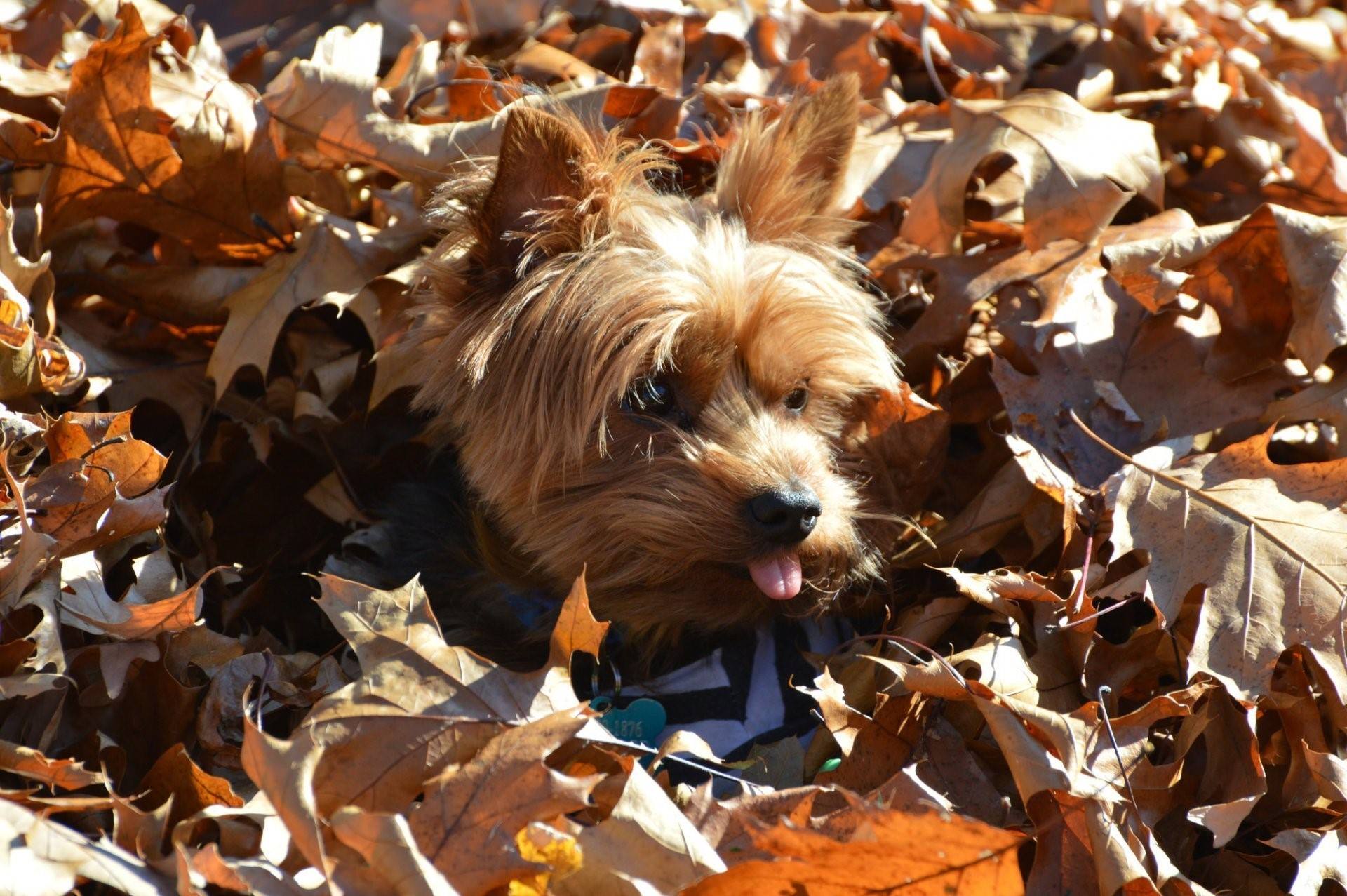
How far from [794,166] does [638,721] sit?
64.8 inches

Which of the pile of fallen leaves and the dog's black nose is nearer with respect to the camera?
the pile of fallen leaves

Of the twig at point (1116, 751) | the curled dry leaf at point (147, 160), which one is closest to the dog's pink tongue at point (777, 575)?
the twig at point (1116, 751)

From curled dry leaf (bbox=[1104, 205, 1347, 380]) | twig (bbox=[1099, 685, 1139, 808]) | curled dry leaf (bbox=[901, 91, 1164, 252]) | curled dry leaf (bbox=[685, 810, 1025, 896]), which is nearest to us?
curled dry leaf (bbox=[685, 810, 1025, 896])

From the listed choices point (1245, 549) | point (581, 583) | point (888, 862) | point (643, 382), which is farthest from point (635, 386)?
point (1245, 549)

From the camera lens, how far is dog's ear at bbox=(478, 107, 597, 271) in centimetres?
288

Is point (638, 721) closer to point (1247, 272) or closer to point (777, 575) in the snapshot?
point (777, 575)

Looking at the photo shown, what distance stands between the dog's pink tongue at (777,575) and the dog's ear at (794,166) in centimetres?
101

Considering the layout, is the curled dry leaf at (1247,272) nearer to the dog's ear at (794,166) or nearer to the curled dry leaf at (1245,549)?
the curled dry leaf at (1245,549)

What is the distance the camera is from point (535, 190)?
304 cm

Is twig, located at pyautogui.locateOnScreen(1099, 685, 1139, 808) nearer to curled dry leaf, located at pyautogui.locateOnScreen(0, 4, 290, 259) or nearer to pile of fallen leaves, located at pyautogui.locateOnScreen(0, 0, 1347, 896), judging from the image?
pile of fallen leaves, located at pyautogui.locateOnScreen(0, 0, 1347, 896)

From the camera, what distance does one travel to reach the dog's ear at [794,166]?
132 inches

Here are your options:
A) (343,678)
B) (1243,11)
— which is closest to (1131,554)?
(343,678)

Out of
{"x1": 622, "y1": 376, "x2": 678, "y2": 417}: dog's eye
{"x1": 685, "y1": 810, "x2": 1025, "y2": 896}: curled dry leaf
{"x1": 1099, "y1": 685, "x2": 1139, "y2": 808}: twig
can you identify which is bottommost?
{"x1": 1099, "y1": 685, "x2": 1139, "y2": 808}: twig

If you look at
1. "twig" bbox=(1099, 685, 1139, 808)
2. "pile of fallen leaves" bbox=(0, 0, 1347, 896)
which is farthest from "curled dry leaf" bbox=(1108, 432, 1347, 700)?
"twig" bbox=(1099, 685, 1139, 808)
